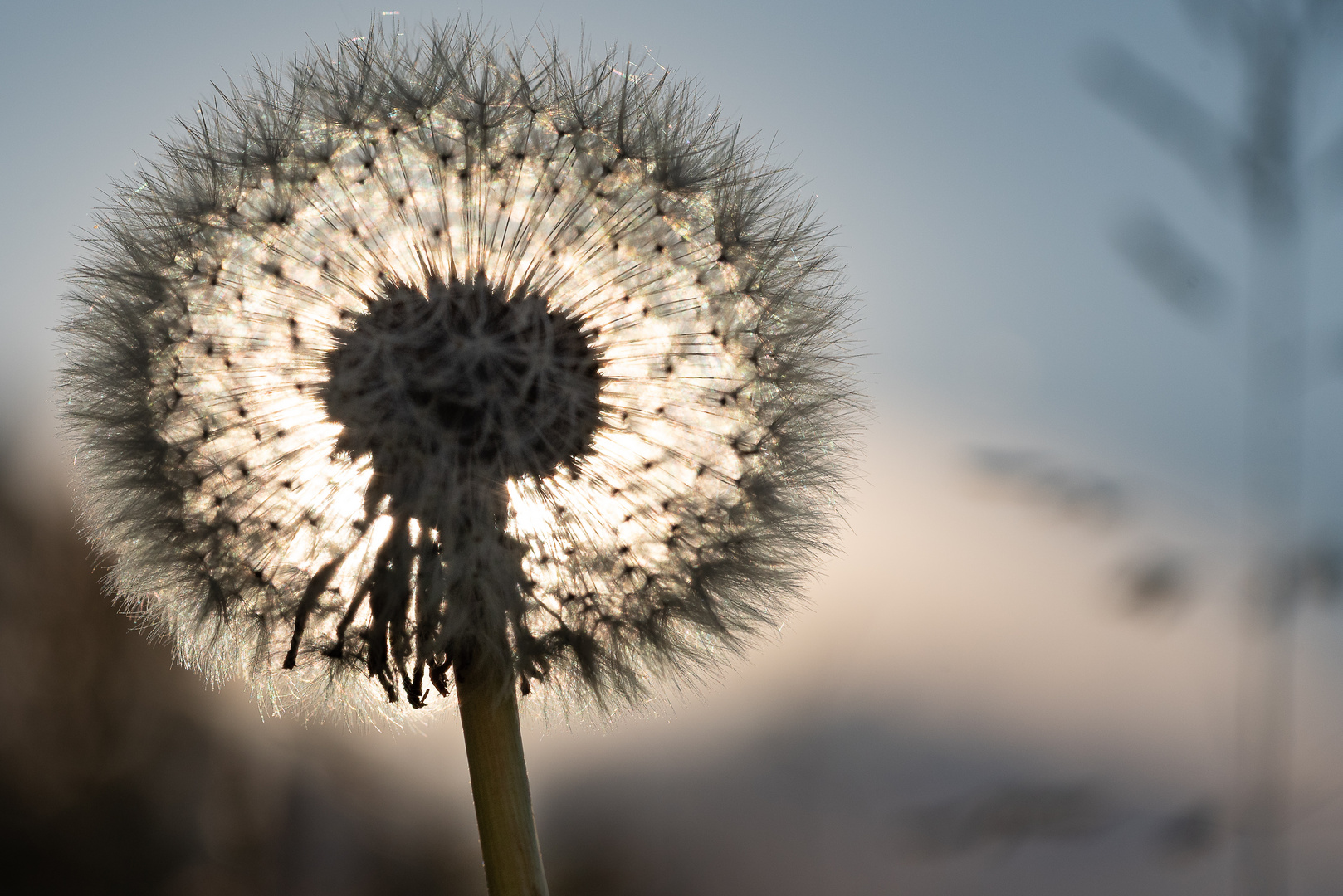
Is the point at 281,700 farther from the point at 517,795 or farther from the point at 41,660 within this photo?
the point at 41,660

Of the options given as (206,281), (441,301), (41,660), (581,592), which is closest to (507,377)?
(441,301)

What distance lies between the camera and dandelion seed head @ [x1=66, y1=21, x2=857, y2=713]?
1.69m

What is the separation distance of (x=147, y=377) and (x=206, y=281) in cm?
21

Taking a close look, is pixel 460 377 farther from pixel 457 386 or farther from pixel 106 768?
pixel 106 768

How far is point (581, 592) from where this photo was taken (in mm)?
1740

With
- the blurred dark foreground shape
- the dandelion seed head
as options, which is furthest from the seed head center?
the blurred dark foreground shape

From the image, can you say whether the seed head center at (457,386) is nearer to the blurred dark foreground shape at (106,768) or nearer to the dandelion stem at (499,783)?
the dandelion stem at (499,783)

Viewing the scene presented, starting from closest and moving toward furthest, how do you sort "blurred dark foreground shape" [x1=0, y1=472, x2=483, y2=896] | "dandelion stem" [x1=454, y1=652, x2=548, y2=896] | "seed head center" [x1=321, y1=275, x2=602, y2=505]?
1. "dandelion stem" [x1=454, y1=652, x2=548, y2=896]
2. "seed head center" [x1=321, y1=275, x2=602, y2=505]
3. "blurred dark foreground shape" [x1=0, y1=472, x2=483, y2=896]

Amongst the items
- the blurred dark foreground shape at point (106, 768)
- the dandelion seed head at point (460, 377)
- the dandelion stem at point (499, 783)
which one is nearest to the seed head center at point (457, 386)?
the dandelion seed head at point (460, 377)

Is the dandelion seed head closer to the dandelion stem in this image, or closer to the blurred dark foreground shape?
the dandelion stem

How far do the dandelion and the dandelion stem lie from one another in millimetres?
25

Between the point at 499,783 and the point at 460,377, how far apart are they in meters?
0.71

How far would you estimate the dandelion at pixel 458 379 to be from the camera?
1681mm

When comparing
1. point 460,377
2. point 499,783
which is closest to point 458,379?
point 460,377
